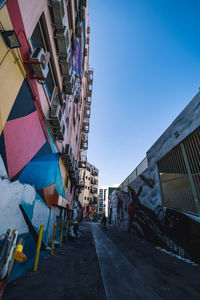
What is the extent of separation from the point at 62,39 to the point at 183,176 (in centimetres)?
849

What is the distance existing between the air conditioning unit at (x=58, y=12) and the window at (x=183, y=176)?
7.39 m

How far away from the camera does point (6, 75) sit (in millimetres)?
2871

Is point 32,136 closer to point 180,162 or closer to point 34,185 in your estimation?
point 34,185

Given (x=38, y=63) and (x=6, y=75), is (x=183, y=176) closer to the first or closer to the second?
(x=38, y=63)

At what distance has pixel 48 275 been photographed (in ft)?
10.6

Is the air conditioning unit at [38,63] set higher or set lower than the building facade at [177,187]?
higher

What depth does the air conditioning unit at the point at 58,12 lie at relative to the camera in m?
4.77

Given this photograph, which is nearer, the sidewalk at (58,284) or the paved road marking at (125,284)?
the sidewalk at (58,284)

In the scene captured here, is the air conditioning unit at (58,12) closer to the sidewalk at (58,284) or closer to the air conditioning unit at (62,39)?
the air conditioning unit at (62,39)

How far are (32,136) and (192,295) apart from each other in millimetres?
5567

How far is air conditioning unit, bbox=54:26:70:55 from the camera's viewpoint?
17.6 feet

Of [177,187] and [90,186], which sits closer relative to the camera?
[177,187]

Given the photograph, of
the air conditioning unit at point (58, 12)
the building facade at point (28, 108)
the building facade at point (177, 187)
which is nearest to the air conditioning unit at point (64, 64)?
the building facade at point (28, 108)

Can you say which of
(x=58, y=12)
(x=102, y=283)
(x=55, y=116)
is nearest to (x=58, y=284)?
(x=102, y=283)
